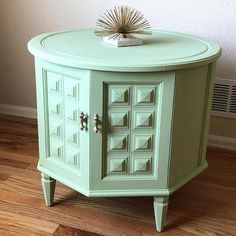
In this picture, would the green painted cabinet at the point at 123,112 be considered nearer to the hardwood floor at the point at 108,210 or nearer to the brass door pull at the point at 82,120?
the brass door pull at the point at 82,120

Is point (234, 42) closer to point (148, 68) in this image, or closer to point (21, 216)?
point (148, 68)

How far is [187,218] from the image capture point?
144 centimetres

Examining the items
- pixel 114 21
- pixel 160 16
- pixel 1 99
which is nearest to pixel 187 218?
pixel 114 21

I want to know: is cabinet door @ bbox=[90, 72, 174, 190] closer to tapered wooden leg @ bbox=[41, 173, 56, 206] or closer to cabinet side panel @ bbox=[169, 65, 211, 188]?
cabinet side panel @ bbox=[169, 65, 211, 188]

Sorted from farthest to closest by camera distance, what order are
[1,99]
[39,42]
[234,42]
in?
[1,99] < [234,42] < [39,42]

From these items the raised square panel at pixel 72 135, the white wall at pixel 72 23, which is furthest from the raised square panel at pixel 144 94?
the white wall at pixel 72 23

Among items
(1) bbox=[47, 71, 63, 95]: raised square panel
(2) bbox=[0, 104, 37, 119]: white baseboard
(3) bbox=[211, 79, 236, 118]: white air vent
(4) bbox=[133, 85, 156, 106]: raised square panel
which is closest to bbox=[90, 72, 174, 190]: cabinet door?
(4) bbox=[133, 85, 156, 106]: raised square panel

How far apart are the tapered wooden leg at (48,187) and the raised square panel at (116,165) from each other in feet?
0.92

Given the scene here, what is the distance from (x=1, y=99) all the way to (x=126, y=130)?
4.09 ft

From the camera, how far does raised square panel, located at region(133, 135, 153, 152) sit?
1218 mm

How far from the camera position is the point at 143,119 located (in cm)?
119

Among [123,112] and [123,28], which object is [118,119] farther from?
[123,28]

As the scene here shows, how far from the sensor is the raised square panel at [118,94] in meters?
1.15

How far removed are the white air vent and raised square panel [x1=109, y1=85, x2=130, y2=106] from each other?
79 centimetres
